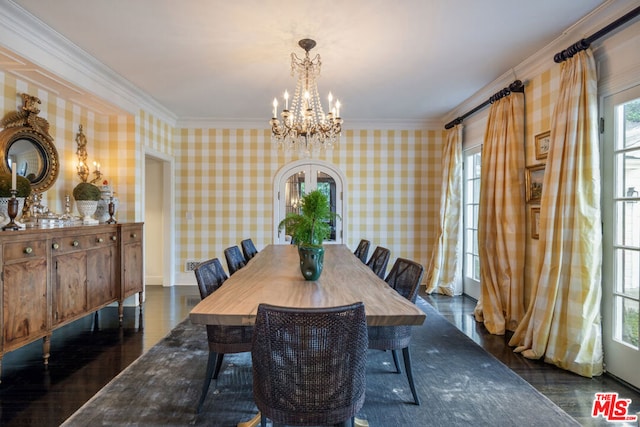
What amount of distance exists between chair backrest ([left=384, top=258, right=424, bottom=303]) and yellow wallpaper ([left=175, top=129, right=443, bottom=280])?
3.19 meters

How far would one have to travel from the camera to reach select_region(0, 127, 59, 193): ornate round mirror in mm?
3070

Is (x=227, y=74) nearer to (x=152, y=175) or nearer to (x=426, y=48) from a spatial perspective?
(x=426, y=48)

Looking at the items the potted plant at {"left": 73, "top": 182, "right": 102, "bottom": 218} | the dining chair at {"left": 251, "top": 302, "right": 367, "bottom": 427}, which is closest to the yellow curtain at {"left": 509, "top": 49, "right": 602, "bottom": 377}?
the dining chair at {"left": 251, "top": 302, "right": 367, "bottom": 427}

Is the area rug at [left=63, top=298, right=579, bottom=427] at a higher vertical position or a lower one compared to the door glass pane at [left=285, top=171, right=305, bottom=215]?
lower

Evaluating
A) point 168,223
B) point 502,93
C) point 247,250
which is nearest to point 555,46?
point 502,93

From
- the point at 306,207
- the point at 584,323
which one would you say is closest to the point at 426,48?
the point at 306,207

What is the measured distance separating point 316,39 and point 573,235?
257cm

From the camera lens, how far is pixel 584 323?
2.58 m

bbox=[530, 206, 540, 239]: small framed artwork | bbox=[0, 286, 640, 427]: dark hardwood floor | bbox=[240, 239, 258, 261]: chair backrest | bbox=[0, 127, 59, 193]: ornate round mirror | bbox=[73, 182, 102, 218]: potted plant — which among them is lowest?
bbox=[0, 286, 640, 427]: dark hardwood floor

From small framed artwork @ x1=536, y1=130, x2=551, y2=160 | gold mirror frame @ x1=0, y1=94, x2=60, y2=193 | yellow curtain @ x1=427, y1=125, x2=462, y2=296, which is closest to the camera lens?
gold mirror frame @ x1=0, y1=94, x2=60, y2=193

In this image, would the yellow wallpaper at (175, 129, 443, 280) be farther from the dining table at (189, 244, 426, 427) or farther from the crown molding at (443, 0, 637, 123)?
the dining table at (189, 244, 426, 427)

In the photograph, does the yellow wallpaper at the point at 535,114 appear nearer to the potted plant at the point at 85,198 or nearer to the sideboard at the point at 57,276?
the sideboard at the point at 57,276

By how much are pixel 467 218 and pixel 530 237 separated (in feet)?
5.48

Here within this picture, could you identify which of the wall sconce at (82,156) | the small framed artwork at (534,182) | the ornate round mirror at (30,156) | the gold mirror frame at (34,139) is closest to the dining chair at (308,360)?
the small framed artwork at (534,182)
